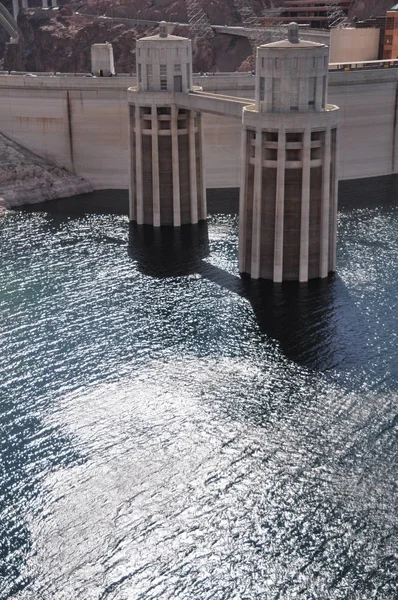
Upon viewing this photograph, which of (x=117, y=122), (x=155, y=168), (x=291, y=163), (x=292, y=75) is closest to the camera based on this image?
(x=292, y=75)

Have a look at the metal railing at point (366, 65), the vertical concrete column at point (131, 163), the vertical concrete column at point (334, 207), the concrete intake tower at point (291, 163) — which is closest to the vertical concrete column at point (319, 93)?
the concrete intake tower at point (291, 163)

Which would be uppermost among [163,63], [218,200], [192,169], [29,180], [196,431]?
[163,63]

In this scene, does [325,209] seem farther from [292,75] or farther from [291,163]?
[292,75]

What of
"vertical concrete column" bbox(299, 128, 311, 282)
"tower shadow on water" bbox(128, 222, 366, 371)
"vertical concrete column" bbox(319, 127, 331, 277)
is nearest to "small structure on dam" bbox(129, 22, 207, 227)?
"tower shadow on water" bbox(128, 222, 366, 371)

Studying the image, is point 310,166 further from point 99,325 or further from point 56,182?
point 56,182

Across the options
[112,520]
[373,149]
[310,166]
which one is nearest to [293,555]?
[112,520]

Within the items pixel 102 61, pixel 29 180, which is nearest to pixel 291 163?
pixel 29 180
